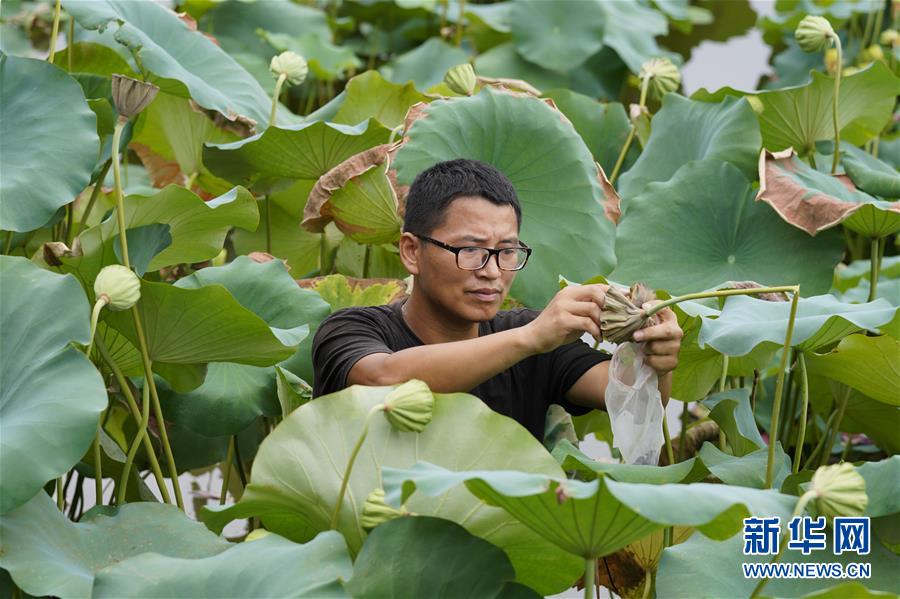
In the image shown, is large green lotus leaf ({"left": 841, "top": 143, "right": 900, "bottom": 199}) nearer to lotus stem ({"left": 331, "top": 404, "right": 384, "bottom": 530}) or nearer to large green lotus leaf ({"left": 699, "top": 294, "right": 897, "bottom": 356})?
large green lotus leaf ({"left": 699, "top": 294, "right": 897, "bottom": 356})

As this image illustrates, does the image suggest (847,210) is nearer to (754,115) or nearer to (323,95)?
(754,115)

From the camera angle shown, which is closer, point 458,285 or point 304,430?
point 304,430

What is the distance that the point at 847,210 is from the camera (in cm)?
220

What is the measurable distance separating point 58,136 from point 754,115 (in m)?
1.16

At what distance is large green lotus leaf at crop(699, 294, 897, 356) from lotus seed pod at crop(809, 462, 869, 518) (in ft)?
0.97

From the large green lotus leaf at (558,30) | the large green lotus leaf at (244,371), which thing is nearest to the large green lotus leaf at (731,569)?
the large green lotus leaf at (244,371)

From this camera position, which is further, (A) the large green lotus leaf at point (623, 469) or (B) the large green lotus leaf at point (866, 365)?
(B) the large green lotus leaf at point (866, 365)

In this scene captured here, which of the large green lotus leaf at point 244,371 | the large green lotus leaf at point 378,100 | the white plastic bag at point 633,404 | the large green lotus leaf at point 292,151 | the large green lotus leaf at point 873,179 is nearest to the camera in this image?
the white plastic bag at point 633,404

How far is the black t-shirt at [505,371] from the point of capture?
173 centimetres

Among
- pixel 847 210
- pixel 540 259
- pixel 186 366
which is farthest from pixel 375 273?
pixel 847 210

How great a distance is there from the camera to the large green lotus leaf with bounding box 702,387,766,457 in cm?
183

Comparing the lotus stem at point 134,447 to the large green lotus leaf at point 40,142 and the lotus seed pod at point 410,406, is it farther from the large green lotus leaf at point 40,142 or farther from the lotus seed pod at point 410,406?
the lotus seed pod at point 410,406

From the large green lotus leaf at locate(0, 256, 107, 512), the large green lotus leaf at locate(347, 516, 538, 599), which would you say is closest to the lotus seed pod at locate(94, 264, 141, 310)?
the large green lotus leaf at locate(0, 256, 107, 512)

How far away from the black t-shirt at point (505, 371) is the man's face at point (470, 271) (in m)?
0.09
